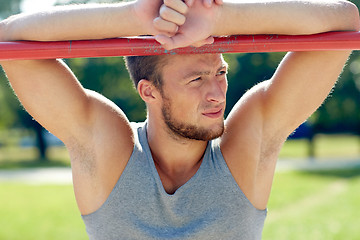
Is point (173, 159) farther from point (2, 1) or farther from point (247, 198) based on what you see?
point (2, 1)

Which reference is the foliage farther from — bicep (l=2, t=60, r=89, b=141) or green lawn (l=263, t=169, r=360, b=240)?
bicep (l=2, t=60, r=89, b=141)

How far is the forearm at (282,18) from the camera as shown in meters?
1.70

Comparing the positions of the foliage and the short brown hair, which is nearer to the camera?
the short brown hair

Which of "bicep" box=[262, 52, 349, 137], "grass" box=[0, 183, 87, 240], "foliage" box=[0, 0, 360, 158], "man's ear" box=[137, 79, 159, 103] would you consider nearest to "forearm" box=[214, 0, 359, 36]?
"bicep" box=[262, 52, 349, 137]

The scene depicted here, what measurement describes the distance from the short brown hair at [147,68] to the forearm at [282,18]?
0.42m

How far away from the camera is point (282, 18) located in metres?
1.71

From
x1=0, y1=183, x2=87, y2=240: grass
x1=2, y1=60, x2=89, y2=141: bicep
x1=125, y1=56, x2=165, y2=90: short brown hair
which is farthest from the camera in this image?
x1=0, y1=183, x2=87, y2=240: grass

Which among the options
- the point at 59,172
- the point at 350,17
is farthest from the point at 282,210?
the point at 59,172

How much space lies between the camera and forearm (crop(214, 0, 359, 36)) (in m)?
1.70

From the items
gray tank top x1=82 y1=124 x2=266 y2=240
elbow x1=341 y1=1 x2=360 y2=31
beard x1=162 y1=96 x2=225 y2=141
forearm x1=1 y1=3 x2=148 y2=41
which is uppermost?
forearm x1=1 y1=3 x2=148 y2=41

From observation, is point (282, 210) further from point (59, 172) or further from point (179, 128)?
point (59, 172)

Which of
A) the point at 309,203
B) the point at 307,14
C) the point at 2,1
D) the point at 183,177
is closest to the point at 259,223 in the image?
the point at 183,177

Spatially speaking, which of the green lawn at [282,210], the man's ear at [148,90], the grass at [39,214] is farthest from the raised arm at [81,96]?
the grass at [39,214]

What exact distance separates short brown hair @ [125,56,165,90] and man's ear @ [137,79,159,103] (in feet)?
0.06
